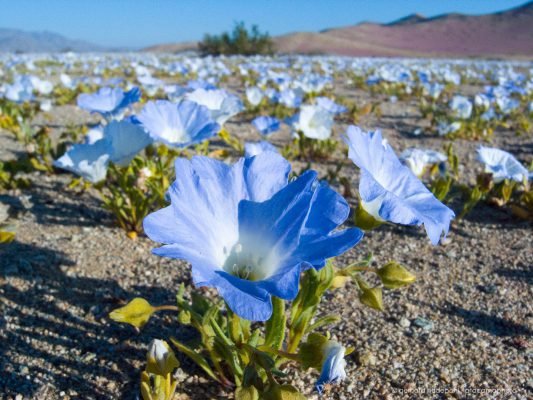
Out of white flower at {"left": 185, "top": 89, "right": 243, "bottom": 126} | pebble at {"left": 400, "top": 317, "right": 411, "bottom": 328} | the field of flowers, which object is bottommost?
pebble at {"left": 400, "top": 317, "right": 411, "bottom": 328}

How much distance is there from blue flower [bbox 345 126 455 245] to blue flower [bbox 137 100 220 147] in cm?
110

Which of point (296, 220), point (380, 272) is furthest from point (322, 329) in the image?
point (296, 220)

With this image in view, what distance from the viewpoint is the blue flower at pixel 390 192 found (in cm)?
122

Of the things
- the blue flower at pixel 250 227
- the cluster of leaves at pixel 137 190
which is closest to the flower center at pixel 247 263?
the blue flower at pixel 250 227

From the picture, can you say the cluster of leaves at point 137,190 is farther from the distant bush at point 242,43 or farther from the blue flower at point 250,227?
the distant bush at point 242,43

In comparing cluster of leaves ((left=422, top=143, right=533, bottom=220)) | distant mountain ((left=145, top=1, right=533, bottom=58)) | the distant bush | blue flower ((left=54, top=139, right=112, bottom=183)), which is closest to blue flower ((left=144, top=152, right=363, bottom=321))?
blue flower ((left=54, top=139, right=112, bottom=183))

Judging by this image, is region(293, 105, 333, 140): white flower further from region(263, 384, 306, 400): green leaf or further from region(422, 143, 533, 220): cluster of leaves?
region(263, 384, 306, 400): green leaf

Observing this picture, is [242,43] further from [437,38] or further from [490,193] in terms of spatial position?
[437,38]

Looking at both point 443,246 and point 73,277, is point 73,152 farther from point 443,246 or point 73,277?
point 443,246

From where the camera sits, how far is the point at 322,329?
205cm

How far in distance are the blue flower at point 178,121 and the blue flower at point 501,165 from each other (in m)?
1.89

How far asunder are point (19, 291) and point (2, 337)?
14.3 inches

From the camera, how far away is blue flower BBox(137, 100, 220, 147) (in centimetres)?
238

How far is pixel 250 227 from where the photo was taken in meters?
1.25
